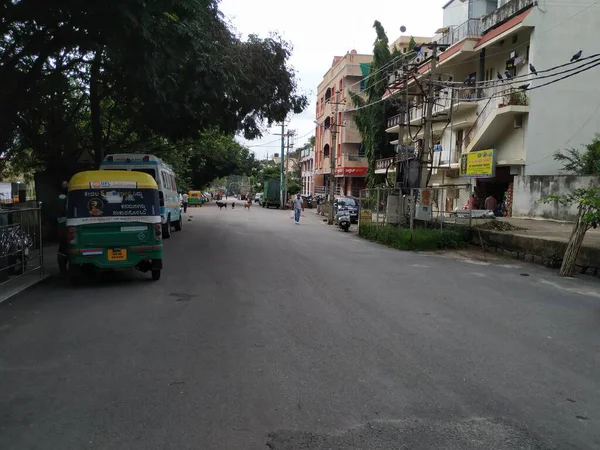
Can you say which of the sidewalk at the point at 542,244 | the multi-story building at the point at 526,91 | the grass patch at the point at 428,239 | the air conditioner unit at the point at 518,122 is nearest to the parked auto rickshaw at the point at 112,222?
the grass patch at the point at 428,239

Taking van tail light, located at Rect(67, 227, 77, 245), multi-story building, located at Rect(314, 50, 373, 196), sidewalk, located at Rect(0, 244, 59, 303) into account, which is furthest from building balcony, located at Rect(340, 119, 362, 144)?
van tail light, located at Rect(67, 227, 77, 245)

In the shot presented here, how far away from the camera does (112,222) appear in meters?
9.07

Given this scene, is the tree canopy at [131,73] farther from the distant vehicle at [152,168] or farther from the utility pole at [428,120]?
the utility pole at [428,120]

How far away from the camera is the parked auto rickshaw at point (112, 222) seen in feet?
29.2

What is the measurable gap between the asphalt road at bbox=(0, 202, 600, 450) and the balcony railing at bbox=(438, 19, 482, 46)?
21887 mm

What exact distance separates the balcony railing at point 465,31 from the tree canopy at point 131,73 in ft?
42.2

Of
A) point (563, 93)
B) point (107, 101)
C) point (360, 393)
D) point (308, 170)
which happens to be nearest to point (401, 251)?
point (360, 393)

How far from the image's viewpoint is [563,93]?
79.1 ft

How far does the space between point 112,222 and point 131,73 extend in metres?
4.76

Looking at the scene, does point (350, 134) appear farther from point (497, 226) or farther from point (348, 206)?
point (497, 226)

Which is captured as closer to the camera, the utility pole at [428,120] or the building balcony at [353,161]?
the utility pole at [428,120]

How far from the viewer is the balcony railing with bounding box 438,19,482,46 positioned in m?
27.6

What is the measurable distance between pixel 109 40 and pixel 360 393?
29.7ft

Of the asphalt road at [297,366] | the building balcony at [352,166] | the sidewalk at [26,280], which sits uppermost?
the building balcony at [352,166]
